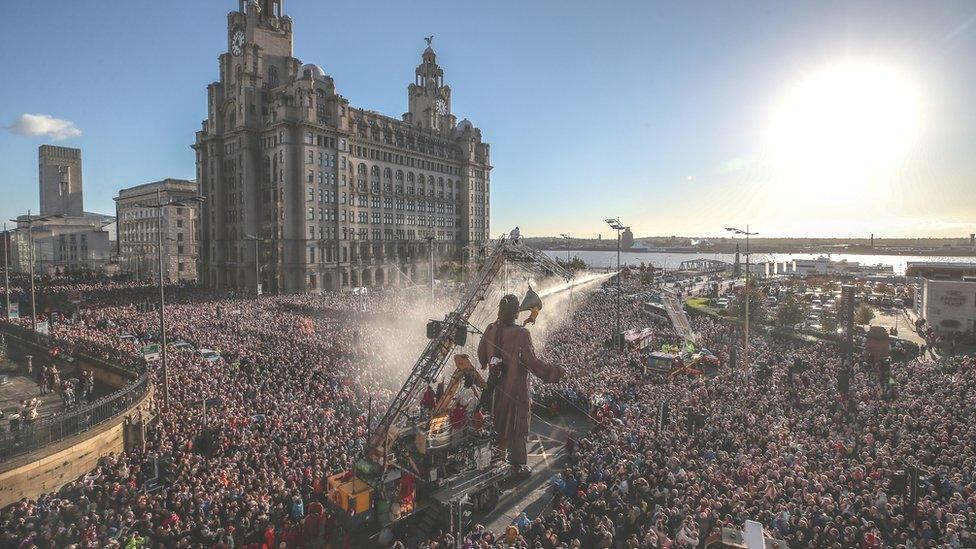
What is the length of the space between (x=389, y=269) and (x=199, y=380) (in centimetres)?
6962

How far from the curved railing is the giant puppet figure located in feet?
44.2

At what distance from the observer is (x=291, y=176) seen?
251 feet

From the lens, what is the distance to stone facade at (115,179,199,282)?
111 m

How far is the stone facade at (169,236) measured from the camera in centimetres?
11062

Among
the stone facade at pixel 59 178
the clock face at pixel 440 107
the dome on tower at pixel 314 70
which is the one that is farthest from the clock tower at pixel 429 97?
the stone facade at pixel 59 178

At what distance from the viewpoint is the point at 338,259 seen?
81812 mm

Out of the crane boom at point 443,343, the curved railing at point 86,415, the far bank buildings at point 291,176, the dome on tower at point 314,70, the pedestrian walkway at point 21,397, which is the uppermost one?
the dome on tower at point 314,70

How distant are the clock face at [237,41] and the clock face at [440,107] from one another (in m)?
40.6

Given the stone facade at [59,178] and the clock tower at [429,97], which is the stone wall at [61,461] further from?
the stone facade at [59,178]

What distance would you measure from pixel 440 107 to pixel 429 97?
3.68m

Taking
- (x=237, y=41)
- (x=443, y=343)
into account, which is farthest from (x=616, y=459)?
(x=237, y=41)

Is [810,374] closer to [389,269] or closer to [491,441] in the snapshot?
[491,441]

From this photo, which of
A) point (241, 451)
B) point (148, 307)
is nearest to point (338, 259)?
point (148, 307)

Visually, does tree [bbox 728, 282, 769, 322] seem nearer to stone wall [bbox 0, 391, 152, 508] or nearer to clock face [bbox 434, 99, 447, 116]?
stone wall [bbox 0, 391, 152, 508]
